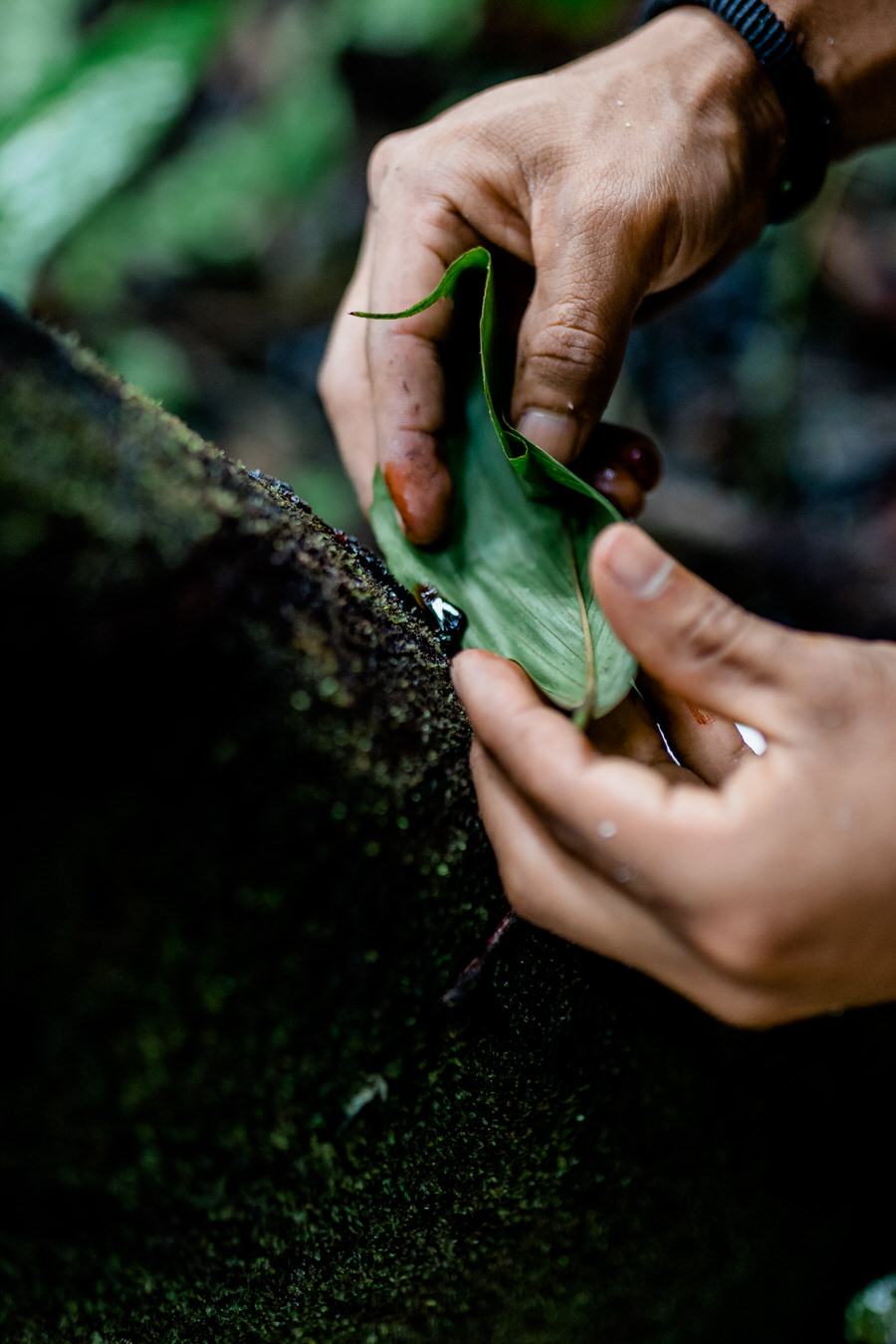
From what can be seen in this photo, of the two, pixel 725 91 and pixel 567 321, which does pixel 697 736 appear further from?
pixel 725 91

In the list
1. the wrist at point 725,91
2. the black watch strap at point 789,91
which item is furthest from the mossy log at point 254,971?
the black watch strap at point 789,91

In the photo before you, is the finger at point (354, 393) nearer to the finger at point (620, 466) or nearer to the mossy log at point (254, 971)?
the finger at point (620, 466)

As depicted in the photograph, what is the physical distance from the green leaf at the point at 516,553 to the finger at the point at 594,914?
0.37 ft

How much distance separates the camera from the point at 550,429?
1077mm

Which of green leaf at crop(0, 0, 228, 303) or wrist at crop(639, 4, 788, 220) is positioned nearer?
wrist at crop(639, 4, 788, 220)

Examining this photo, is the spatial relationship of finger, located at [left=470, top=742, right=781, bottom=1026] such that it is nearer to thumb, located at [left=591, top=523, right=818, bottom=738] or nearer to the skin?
the skin

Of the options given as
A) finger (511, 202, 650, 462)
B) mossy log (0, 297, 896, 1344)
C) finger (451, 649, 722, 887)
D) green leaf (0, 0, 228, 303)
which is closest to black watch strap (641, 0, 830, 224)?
finger (511, 202, 650, 462)

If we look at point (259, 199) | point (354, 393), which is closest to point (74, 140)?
point (259, 199)

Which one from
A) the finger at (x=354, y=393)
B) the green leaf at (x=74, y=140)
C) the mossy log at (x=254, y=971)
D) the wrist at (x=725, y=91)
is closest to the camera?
the mossy log at (x=254, y=971)

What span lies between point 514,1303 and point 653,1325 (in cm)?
37

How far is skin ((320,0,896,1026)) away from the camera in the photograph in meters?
0.59

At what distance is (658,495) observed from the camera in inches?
104

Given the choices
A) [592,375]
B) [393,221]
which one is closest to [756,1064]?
[592,375]

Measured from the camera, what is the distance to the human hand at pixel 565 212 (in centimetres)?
104
